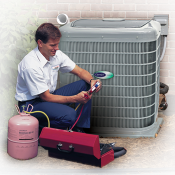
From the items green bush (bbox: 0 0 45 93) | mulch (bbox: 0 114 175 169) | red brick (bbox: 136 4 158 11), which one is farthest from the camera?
red brick (bbox: 136 4 158 11)

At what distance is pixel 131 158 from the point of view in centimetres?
300

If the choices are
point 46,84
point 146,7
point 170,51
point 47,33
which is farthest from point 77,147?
point 146,7

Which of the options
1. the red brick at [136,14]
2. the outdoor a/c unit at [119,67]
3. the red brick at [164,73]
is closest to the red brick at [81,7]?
the red brick at [136,14]

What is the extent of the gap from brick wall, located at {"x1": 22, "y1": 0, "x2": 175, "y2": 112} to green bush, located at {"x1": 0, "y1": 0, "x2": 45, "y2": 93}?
1.45ft

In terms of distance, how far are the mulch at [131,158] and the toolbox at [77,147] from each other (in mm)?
50

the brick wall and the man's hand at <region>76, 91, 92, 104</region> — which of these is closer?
the man's hand at <region>76, 91, 92, 104</region>

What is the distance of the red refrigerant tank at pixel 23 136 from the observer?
2.86 meters

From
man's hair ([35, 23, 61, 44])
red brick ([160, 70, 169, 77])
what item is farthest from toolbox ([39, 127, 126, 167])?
red brick ([160, 70, 169, 77])

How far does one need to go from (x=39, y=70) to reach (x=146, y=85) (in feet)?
3.68

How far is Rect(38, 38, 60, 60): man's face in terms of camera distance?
305cm

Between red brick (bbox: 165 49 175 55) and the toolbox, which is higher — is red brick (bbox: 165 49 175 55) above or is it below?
above

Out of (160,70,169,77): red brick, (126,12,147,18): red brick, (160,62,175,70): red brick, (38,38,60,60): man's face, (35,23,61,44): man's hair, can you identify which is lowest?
(160,70,169,77): red brick

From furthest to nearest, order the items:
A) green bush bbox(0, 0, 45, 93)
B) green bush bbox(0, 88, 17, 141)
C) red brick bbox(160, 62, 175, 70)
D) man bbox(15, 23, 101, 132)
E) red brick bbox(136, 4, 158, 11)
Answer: red brick bbox(160, 62, 175, 70) → red brick bbox(136, 4, 158, 11) → green bush bbox(0, 0, 45, 93) → green bush bbox(0, 88, 17, 141) → man bbox(15, 23, 101, 132)

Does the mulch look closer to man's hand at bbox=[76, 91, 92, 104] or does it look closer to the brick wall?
man's hand at bbox=[76, 91, 92, 104]
